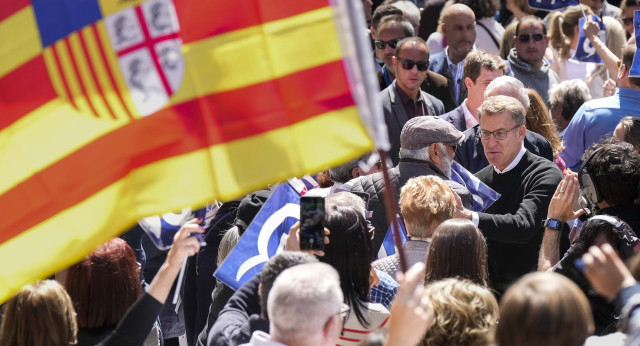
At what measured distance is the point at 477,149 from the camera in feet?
22.0

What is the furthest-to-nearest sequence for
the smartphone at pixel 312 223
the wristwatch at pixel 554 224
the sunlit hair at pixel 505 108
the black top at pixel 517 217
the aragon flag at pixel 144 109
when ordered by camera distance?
the sunlit hair at pixel 505 108, the black top at pixel 517 217, the wristwatch at pixel 554 224, the smartphone at pixel 312 223, the aragon flag at pixel 144 109

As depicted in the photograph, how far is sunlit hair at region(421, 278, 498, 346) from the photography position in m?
3.62

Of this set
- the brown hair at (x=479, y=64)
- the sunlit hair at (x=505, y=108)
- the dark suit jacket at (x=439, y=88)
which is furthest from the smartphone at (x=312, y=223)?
the dark suit jacket at (x=439, y=88)

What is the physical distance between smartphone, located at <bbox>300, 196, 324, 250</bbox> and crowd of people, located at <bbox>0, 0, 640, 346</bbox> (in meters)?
0.10

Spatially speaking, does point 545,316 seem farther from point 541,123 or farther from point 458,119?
point 458,119

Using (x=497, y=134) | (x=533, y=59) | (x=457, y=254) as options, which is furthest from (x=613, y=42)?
(x=457, y=254)

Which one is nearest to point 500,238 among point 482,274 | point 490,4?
point 482,274

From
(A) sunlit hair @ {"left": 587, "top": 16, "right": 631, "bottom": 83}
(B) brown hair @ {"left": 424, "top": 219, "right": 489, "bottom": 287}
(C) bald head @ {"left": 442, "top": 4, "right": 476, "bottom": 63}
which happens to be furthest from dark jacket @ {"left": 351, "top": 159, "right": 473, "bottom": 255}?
(A) sunlit hair @ {"left": 587, "top": 16, "right": 631, "bottom": 83}

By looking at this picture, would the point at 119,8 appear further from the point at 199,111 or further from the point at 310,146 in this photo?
the point at 310,146

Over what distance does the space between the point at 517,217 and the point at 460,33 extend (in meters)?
4.10

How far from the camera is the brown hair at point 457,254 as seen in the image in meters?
4.36

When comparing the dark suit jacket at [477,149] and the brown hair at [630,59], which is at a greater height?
the brown hair at [630,59]

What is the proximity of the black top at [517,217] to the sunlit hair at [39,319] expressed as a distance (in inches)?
97.8

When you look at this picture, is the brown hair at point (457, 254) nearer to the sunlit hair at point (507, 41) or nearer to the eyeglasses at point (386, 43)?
the eyeglasses at point (386, 43)
